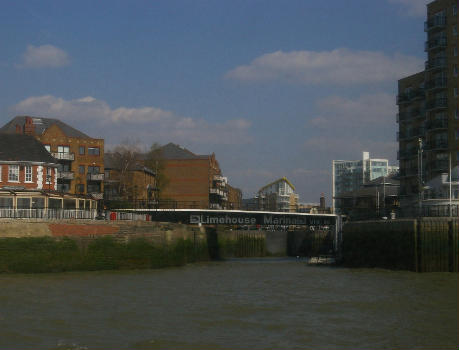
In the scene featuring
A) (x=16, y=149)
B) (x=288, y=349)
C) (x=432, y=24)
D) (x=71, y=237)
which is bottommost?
(x=288, y=349)

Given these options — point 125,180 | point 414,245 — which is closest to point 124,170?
point 125,180

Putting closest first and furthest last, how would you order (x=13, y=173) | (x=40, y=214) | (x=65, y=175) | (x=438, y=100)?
1. (x=40, y=214)
2. (x=13, y=173)
3. (x=438, y=100)
4. (x=65, y=175)

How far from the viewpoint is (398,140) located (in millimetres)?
86688

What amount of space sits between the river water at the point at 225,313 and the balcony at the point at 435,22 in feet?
141

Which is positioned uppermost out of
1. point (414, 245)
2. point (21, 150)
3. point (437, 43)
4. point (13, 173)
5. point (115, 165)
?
point (437, 43)

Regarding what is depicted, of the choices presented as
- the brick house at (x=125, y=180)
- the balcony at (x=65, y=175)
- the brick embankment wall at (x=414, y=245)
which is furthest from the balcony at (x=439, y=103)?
the balcony at (x=65, y=175)

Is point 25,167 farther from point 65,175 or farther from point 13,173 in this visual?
point 65,175

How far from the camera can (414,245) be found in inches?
1892

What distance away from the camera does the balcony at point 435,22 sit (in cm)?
7650

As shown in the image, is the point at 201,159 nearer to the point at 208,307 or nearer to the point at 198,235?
the point at 198,235

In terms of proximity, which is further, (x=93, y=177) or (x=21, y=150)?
(x=93, y=177)

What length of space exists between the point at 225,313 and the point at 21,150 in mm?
42166

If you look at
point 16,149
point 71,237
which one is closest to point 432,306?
point 71,237

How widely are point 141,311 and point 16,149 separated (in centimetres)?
4058
